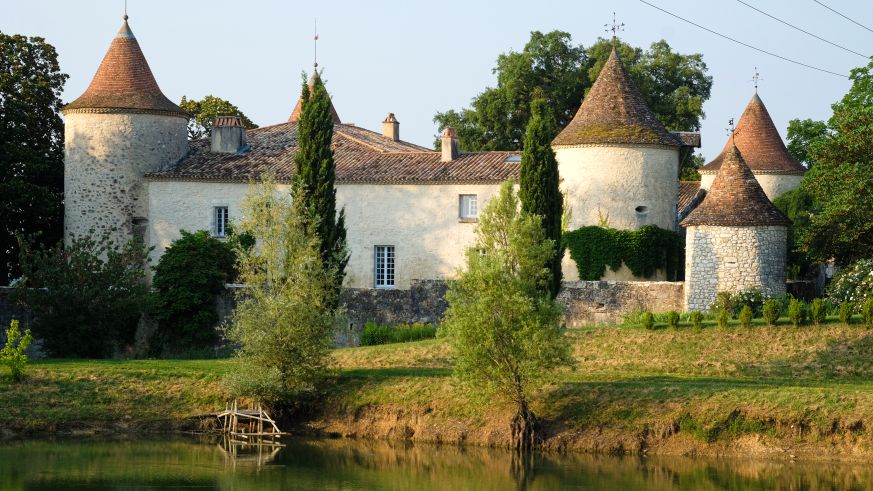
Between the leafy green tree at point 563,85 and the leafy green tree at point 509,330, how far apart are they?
28.8 meters

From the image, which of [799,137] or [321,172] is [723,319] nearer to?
[321,172]

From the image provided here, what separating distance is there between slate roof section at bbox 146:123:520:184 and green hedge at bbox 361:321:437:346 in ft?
20.5

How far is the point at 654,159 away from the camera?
44.6 meters

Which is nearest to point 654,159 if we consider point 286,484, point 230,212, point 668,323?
point 668,323

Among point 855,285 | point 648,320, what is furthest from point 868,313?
point 648,320

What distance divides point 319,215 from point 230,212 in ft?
24.6

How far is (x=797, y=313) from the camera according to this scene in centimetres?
3656

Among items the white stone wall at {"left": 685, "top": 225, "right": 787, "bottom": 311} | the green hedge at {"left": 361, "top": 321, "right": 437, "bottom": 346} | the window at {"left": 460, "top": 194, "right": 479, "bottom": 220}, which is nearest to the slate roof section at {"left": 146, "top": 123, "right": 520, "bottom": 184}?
the window at {"left": 460, "top": 194, "right": 479, "bottom": 220}

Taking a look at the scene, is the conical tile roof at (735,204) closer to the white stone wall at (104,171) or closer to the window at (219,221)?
the window at (219,221)

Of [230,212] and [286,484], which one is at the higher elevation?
[230,212]

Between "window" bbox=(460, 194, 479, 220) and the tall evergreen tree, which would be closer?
the tall evergreen tree

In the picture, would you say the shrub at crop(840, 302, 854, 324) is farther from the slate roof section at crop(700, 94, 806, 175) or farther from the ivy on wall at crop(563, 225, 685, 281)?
the slate roof section at crop(700, 94, 806, 175)

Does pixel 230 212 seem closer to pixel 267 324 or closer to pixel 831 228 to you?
pixel 267 324

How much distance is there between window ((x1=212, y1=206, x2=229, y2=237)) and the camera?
48.4m
